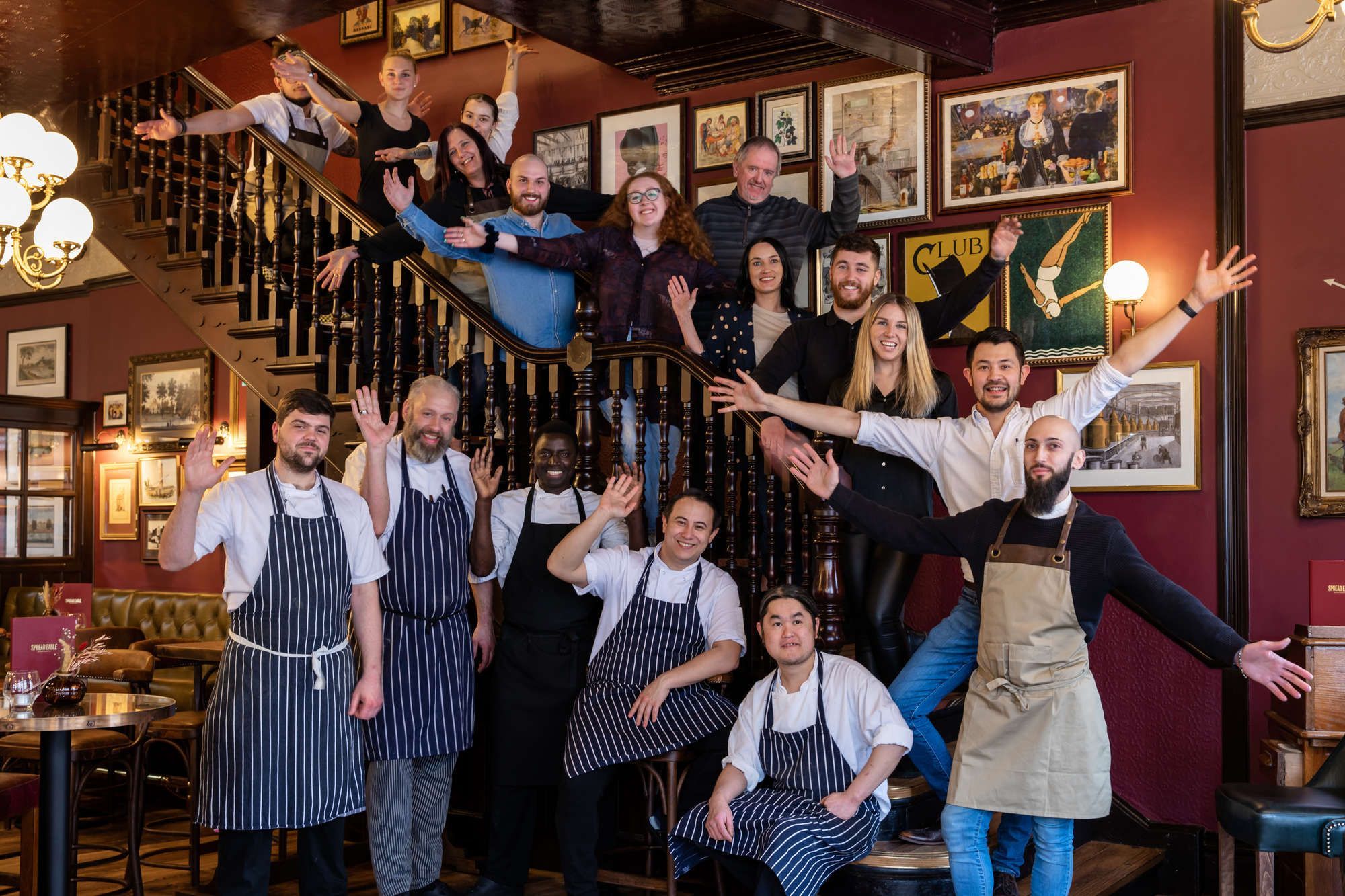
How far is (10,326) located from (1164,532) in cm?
1024

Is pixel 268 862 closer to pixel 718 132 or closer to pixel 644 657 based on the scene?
pixel 644 657

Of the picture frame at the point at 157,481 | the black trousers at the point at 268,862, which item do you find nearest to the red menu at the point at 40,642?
the black trousers at the point at 268,862

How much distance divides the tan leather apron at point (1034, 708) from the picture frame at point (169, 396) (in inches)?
300

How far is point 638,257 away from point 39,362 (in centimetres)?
820

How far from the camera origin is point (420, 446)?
425 centimetres

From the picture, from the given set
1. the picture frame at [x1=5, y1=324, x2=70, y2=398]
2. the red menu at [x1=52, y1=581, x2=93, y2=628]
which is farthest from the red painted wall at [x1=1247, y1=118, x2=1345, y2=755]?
the picture frame at [x1=5, y1=324, x2=70, y2=398]

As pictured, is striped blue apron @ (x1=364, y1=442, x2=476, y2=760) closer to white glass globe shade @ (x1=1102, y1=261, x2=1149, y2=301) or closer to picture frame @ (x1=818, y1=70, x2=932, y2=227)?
picture frame @ (x1=818, y1=70, x2=932, y2=227)

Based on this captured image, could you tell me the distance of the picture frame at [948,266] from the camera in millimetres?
5723

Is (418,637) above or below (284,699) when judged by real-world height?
above

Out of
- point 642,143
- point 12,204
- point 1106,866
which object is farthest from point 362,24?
point 1106,866

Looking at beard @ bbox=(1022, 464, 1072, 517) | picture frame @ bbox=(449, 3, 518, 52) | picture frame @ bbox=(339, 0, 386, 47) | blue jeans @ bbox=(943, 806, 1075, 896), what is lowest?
blue jeans @ bbox=(943, 806, 1075, 896)

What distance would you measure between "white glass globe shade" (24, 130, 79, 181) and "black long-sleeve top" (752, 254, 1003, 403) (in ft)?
10.2

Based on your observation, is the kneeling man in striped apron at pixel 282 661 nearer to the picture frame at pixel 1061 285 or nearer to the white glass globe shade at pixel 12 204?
the white glass globe shade at pixel 12 204

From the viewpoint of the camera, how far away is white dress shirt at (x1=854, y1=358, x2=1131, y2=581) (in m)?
3.84
